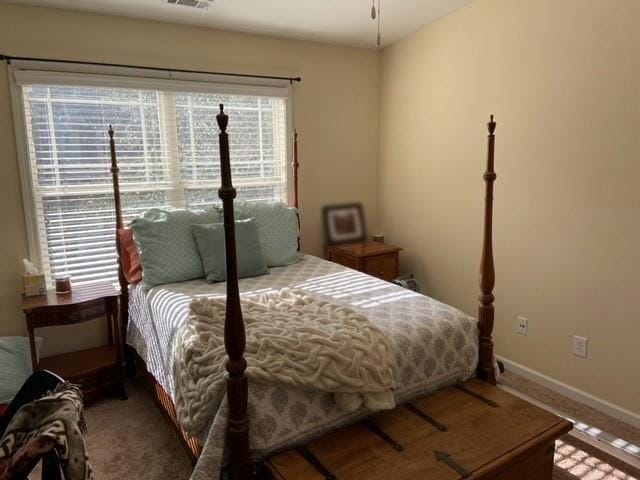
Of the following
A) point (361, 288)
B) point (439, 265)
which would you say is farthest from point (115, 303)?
point (439, 265)

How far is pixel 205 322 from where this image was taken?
1.85m

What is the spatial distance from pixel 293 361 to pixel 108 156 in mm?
2122

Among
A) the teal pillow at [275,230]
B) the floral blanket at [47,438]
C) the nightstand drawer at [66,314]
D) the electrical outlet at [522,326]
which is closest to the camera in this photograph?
the floral blanket at [47,438]

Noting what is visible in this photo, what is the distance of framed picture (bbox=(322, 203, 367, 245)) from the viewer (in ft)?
12.5

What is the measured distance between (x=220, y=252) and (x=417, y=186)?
1762 mm

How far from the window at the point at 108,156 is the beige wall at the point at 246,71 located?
0.52 ft

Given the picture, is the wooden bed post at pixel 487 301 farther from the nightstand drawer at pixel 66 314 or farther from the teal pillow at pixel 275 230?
the nightstand drawer at pixel 66 314

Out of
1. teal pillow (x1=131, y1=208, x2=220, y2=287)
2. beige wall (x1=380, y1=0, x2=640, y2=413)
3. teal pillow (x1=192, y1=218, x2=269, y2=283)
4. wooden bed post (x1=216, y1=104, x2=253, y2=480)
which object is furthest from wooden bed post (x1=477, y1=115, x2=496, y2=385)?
teal pillow (x1=131, y1=208, x2=220, y2=287)

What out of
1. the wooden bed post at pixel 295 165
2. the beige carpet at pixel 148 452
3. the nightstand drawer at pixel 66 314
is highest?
the wooden bed post at pixel 295 165

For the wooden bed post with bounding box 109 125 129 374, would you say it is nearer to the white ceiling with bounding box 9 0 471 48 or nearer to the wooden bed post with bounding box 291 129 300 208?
the white ceiling with bounding box 9 0 471 48

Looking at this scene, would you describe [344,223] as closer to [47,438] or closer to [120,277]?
[120,277]

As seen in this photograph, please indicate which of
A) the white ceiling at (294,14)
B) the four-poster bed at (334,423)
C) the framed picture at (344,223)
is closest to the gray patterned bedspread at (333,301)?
the four-poster bed at (334,423)

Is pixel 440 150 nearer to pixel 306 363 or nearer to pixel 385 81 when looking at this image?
pixel 385 81

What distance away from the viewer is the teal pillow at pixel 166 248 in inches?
102
